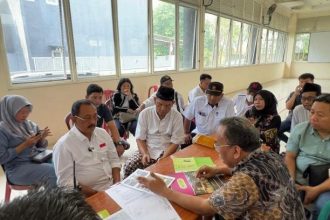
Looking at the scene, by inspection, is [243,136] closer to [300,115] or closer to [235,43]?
[300,115]

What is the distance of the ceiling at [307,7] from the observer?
9549 millimetres

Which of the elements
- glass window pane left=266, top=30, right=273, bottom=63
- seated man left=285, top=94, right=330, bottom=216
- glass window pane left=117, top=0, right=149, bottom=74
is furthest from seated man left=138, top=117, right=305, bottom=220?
glass window pane left=266, top=30, right=273, bottom=63

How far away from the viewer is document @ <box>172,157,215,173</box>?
157 cm

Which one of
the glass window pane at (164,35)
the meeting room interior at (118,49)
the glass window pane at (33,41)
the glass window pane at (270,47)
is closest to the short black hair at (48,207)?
the meeting room interior at (118,49)

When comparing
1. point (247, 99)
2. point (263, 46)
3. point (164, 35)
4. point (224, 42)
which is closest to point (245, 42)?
point (224, 42)

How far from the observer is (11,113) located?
6.65ft

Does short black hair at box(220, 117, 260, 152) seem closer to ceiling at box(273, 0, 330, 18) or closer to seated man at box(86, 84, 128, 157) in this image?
seated man at box(86, 84, 128, 157)

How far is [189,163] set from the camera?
165 centimetres

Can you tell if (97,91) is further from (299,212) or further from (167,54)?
(167,54)

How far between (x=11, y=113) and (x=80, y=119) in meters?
0.86

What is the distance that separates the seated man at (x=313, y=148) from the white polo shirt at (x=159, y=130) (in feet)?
3.14

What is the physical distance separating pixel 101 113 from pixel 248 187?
7.08 feet

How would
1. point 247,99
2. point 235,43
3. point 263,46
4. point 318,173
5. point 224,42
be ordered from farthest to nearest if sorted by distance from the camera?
1. point 263,46
2. point 235,43
3. point 224,42
4. point 247,99
5. point 318,173

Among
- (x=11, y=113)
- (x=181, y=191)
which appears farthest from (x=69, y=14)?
(x=181, y=191)
